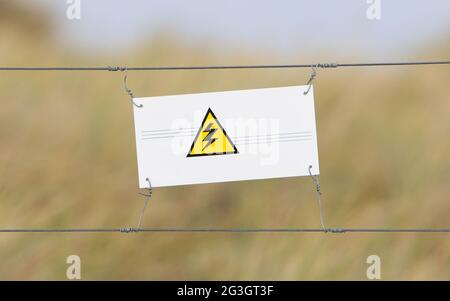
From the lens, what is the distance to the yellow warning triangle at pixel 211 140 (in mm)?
1872

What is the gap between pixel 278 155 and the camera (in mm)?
1883

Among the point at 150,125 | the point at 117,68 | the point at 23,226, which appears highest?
the point at 117,68

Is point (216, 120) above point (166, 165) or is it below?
above

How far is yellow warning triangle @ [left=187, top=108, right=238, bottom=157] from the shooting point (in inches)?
73.7

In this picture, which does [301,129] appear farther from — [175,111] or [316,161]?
[175,111]

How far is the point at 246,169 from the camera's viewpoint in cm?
188

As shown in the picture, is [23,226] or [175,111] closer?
[175,111]

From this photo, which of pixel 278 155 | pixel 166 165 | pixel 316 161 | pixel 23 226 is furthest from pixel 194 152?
pixel 23 226

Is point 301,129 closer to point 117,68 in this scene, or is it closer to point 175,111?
point 175,111

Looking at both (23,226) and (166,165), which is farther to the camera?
(23,226)

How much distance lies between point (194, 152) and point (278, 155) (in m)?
0.26

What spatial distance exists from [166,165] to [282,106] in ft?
1.35

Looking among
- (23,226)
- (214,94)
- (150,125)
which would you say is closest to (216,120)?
(214,94)

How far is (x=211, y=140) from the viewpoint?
6.17 ft
